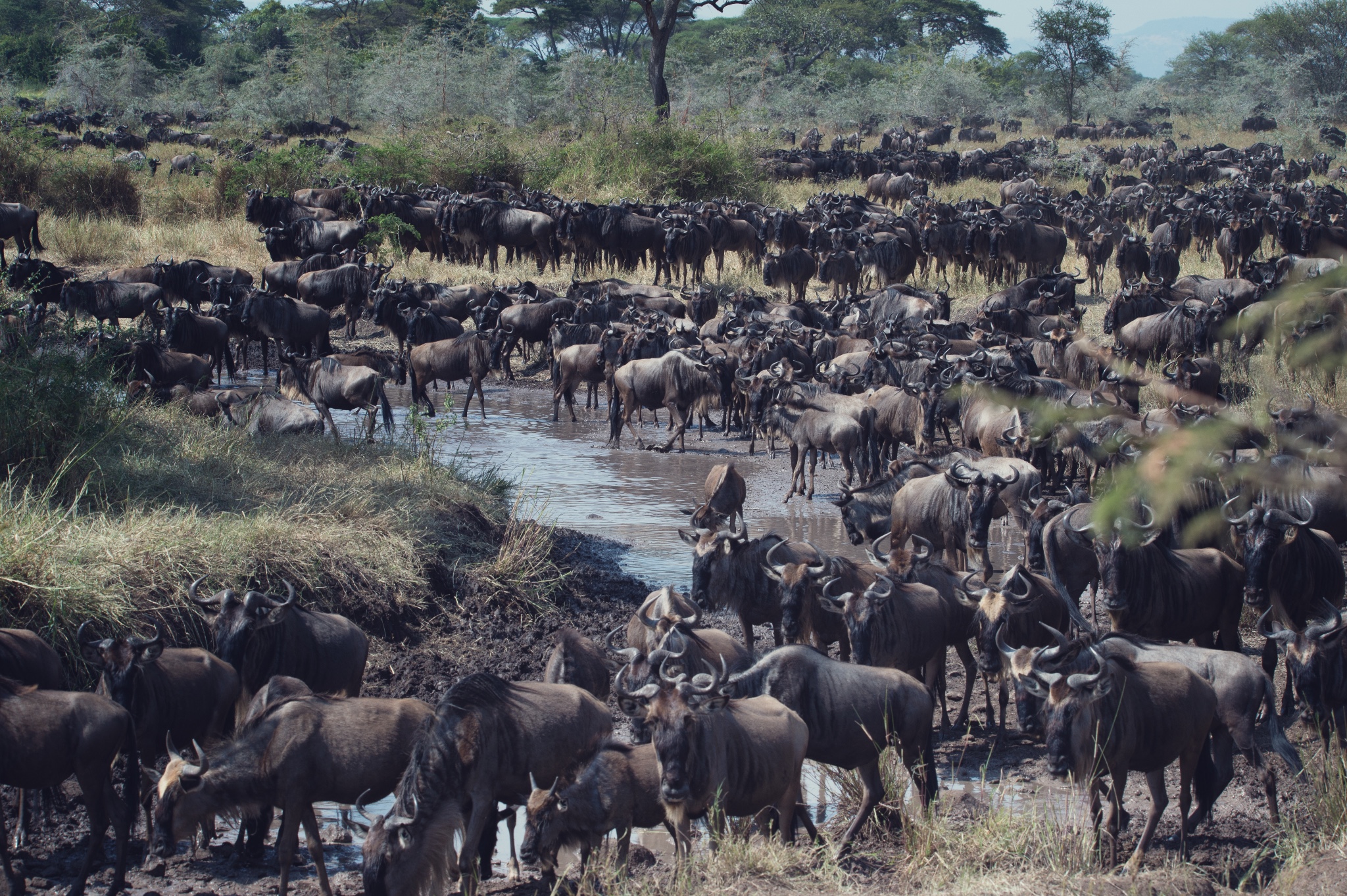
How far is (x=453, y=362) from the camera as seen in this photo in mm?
15492

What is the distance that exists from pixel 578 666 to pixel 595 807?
135cm

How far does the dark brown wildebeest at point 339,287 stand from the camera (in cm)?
1916

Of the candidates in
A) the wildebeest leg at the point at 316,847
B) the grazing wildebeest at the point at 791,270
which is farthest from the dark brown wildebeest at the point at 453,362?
the wildebeest leg at the point at 316,847

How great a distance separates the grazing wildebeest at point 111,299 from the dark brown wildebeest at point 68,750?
1276 centimetres

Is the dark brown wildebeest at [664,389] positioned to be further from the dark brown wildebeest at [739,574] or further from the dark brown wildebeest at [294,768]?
the dark brown wildebeest at [294,768]

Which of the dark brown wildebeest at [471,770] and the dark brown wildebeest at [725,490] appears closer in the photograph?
the dark brown wildebeest at [471,770]

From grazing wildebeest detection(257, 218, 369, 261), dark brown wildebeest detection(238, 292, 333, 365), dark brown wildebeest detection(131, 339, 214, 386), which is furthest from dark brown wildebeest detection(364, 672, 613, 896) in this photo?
grazing wildebeest detection(257, 218, 369, 261)

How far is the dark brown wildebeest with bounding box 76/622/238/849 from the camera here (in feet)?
16.8

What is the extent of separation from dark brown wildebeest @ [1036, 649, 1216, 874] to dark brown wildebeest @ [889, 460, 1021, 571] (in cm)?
322

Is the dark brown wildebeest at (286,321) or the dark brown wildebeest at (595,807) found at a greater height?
the dark brown wildebeest at (286,321)

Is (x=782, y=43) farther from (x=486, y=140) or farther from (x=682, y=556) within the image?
(x=682, y=556)

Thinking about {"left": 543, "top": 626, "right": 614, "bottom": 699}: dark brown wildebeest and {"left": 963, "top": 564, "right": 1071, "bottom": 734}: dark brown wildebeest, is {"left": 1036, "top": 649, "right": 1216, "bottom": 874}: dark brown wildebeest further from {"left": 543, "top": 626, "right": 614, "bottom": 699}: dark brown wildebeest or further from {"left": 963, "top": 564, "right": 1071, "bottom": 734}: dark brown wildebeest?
{"left": 543, "top": 626, "right": 614, "bottom": 699}: dark brown wildebeest

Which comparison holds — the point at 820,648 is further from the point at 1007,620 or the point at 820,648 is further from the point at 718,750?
the point at 718,750

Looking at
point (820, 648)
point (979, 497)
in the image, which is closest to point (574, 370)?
point (979, 497)
